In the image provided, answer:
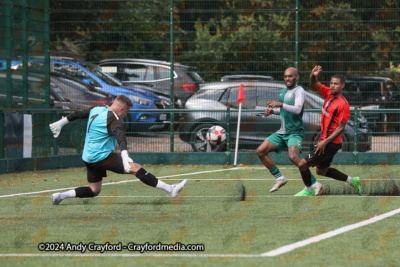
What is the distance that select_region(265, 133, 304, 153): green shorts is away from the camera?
10852mm

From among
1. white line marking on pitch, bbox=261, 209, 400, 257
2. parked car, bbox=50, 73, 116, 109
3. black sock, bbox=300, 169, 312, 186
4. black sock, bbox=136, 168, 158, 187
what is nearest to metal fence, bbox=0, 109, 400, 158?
parked car, bbox=50, 73, 116, 109

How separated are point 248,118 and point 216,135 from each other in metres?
0.87

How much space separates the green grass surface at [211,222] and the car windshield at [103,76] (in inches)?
232

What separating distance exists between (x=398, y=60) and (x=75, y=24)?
26.5ft

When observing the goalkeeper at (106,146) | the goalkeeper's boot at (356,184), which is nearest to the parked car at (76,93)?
the goalkeeper at (106,146)

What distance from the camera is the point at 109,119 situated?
9.37m

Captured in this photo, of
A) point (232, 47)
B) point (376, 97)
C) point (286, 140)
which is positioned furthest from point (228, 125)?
point (286, 140)

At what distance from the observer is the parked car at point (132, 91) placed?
58.1 ft

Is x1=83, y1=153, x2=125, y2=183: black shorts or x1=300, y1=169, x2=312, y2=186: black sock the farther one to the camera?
x1=300, y1=169, x2=312, y2=186: black sock

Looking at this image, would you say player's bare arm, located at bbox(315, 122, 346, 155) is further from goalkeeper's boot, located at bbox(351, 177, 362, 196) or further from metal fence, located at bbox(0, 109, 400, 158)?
metal fence, located at bbox(0, 109, 400, 158)

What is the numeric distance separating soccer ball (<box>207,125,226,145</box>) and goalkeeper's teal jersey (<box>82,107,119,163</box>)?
8185mm

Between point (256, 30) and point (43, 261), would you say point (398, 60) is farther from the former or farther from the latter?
point (43, 261)

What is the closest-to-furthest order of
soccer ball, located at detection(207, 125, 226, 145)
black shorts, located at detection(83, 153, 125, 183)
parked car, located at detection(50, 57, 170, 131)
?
black shorts, located at detection(83, 153, 125, 183) → soccer ball, located at detection(207, 125, 226, 145) → parked car, located at detection(50, 57, 170, 131)

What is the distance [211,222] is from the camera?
8.18 meters
